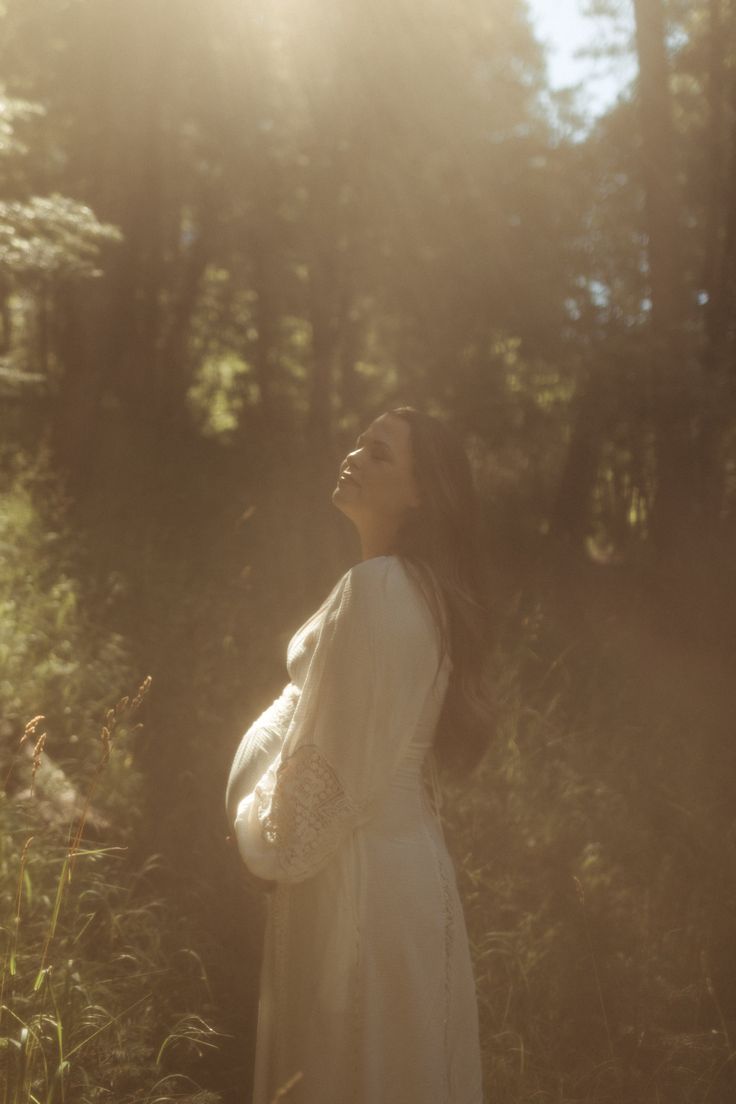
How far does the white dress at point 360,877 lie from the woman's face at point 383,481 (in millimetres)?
282

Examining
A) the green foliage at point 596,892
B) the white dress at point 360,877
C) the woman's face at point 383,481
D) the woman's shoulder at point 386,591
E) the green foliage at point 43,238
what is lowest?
the green foliage at point 596,892

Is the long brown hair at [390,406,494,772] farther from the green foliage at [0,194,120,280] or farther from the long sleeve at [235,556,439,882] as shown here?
the green foliage at [0,194,120,280]

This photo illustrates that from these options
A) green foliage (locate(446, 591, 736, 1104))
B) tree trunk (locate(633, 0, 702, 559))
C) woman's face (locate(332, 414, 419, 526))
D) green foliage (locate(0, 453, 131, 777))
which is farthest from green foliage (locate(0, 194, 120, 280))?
tree trunk (locate(633, 0, 702, 559))

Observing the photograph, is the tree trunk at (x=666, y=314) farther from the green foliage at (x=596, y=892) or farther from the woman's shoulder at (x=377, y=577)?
the woman's shoulder at (x=377, y=577)

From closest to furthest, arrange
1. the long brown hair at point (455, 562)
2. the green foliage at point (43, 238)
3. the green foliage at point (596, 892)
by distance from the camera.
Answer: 1. the long brown hair at point (455, 562)
2. the green foliage at point (596, 892)
3. the green foliage at point (43, 238)

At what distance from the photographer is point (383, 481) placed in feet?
8.48

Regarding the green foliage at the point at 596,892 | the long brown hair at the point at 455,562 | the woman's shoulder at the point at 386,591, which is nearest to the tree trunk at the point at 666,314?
the green foliage at the point at 596,892

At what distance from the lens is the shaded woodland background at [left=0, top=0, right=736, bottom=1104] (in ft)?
13.4

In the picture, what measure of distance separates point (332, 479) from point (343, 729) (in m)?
8.71

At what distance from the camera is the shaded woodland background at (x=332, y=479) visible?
4094 millimetres

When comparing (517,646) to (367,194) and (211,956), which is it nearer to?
(211,956)

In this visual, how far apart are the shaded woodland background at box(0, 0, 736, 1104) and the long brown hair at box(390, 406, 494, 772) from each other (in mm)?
750

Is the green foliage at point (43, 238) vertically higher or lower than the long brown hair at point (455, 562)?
higher

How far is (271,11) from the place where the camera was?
39.8 ft
